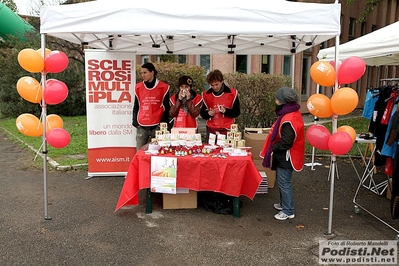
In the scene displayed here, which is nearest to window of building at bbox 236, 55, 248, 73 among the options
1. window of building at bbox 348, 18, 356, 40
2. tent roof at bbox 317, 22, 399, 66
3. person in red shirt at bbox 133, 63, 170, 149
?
window of building at bbox 348, 18, 356, 40

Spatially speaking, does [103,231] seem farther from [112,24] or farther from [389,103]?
[389,103]

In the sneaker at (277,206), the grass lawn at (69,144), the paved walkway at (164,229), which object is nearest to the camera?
the paved walkway at (164,229)

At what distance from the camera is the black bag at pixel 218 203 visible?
14.0ft

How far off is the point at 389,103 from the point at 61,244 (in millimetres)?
4442

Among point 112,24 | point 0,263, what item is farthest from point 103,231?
point 112,24

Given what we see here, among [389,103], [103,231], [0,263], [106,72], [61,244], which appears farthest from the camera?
[106,72]

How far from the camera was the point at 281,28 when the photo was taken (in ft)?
11.7

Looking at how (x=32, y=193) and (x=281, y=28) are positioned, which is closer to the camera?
(x=281, y=28)

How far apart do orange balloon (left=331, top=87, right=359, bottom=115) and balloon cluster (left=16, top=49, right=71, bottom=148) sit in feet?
9.90

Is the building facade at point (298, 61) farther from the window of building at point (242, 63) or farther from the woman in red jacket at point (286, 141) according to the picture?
the woman in red jacket at point (286, 141)

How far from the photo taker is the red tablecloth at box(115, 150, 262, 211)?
13.0 ft

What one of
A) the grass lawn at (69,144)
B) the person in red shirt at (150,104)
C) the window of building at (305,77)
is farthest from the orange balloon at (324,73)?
the window of building at (305,77)

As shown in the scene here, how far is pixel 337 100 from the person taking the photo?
3459mm

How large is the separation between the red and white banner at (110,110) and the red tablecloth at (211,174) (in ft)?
5.85
